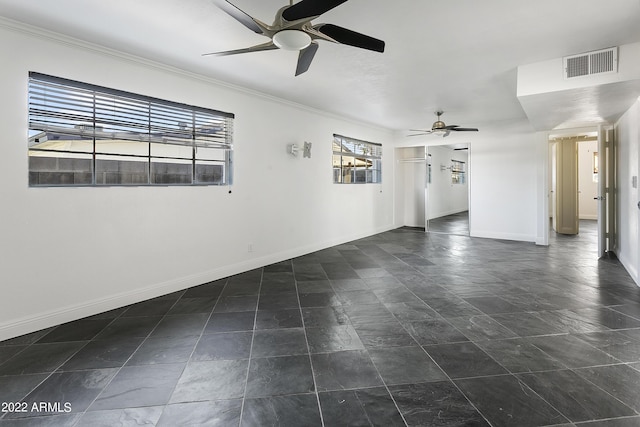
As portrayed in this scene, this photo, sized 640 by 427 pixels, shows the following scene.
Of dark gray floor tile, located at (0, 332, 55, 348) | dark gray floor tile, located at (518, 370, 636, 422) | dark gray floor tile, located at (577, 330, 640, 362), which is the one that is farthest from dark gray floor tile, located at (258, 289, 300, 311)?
dark gray floor tile, located at (577, 330, 640, 362)

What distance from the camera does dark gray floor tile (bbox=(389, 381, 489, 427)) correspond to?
5.26 feet

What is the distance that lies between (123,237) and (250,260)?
179cm

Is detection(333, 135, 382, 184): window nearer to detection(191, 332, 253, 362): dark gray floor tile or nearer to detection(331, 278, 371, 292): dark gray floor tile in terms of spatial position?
detection(331, 278, 371, 292): dark gray floor tile

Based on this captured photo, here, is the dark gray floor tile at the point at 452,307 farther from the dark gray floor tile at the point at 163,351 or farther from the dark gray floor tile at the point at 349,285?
the dark gray floor tile at the point at 163,351

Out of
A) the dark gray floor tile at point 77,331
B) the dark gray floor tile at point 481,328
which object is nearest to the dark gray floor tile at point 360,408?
the dark gray floor tile at point 481,328

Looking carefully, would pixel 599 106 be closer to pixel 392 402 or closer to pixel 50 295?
pixel 392 402

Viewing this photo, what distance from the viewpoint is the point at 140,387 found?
191cm

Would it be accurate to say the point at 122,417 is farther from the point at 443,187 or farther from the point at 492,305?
the point at 443,187

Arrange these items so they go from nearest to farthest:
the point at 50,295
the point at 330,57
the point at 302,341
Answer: the point at 302,341 → the point at 50,295 → the point at 330,57

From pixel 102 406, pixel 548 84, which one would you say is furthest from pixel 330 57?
pixel 102 406

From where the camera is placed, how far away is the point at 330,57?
3441 millimetres

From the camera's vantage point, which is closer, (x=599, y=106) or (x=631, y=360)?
(x=631, y=360)

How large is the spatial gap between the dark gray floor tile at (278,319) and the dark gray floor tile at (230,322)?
8 centimetres

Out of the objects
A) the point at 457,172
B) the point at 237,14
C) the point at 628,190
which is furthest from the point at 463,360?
the point at 457,172
